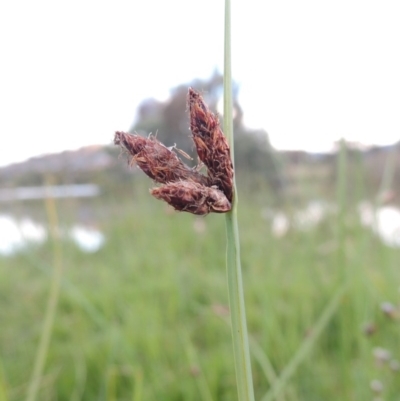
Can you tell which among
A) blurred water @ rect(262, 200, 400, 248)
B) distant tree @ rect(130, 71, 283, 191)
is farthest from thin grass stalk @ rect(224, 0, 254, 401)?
blurred water @ rect(262, 200, 400, 248)

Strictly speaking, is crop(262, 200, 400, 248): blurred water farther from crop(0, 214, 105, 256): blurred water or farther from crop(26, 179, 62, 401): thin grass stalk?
crop(0, 214, 105, 256): blurred water

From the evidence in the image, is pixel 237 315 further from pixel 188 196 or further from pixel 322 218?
pixel 322 218

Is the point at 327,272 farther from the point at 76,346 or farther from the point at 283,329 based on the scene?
the point at 76,346

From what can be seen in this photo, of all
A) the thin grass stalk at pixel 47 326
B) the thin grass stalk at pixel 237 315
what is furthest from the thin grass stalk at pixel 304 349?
the thin grass stalk at pixel 237 315

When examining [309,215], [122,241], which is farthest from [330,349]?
[122,241]

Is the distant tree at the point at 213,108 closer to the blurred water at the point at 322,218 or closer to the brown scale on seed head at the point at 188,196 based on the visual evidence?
the blurred water at the point at 322,218

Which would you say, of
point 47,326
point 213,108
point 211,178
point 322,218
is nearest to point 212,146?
point 211,178
